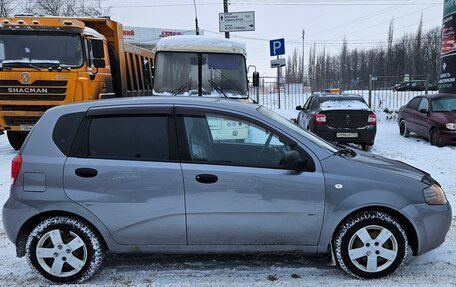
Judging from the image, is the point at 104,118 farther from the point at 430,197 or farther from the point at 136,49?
the point at 136,49

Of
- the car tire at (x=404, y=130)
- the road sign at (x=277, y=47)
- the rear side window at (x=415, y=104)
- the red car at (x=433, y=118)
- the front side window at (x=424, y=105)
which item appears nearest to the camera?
the red car at (x=433, y=118)

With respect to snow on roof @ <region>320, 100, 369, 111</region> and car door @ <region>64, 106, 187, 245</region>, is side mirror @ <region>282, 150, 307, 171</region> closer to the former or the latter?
car door @ <region>64, 106, 187, 245</region>

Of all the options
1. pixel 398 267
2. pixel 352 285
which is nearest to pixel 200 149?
pixel 352 285

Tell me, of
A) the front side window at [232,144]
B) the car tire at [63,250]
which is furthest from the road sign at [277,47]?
the car tire at [63,250]

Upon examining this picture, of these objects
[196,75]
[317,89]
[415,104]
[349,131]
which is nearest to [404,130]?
[415,104]

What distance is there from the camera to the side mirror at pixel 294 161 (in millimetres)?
3531

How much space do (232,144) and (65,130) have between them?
1.57 metres

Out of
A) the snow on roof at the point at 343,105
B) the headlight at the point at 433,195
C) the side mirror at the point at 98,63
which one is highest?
the side mirror at the point at 98,63

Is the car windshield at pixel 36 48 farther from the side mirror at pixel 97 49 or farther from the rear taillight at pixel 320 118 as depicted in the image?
the rear taillight at pixel 320 118

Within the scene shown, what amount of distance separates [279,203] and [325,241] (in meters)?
0.58

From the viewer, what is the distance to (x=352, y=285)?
355cm

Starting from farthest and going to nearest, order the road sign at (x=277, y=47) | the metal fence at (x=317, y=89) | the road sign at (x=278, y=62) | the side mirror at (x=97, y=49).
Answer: the metal fence at (x=317, y=89), the road sign at (x=278, y=62), the road sign at (x=277, y=47), the side mirror at (x=97, y=49)

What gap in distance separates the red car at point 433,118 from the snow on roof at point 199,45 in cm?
590

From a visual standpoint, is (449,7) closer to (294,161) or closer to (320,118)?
(320,118)
